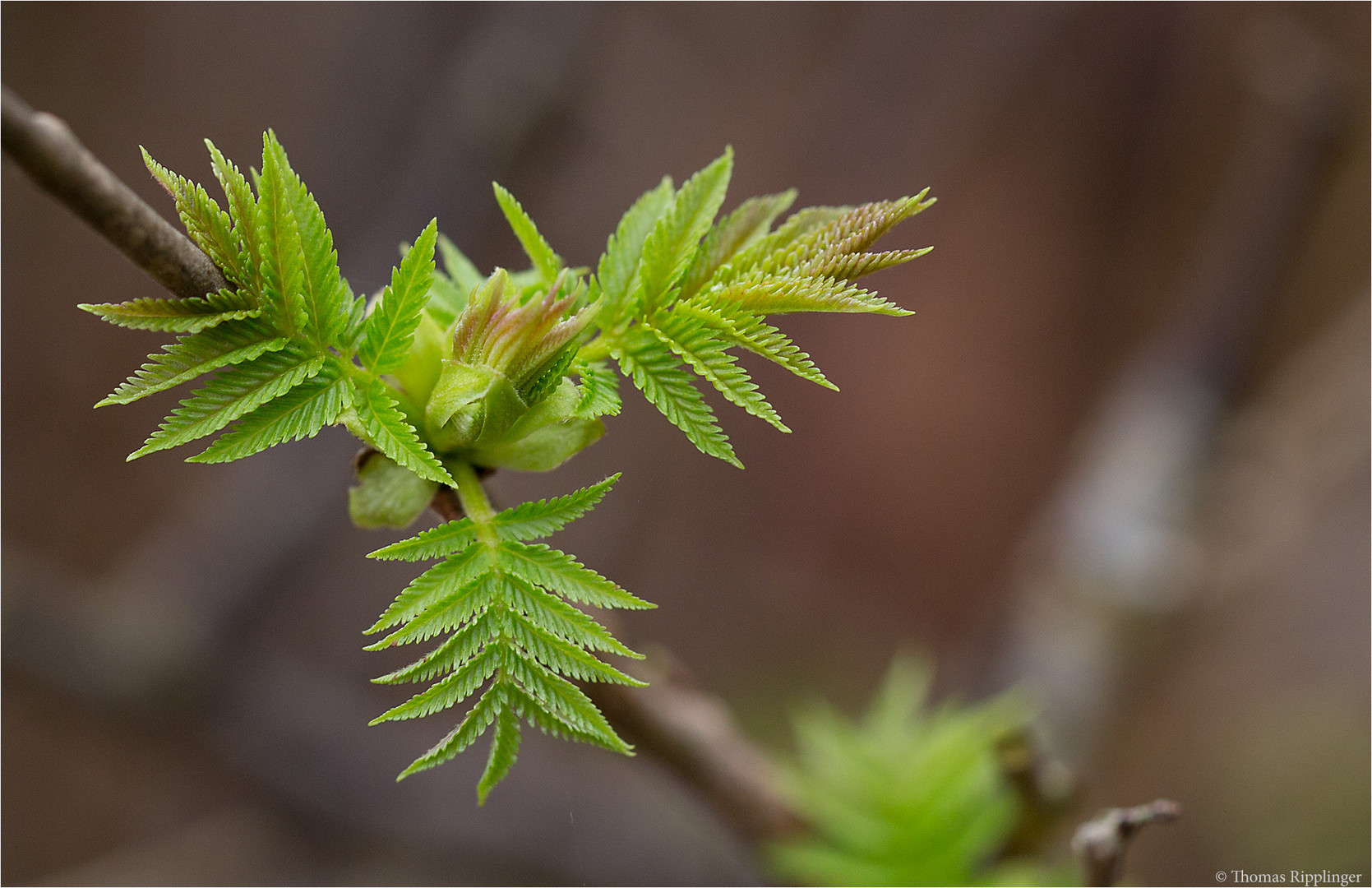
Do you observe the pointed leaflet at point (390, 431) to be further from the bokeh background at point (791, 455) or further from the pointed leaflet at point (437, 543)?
the bokeh background at point (791, 455)

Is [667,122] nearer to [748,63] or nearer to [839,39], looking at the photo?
[748,63]

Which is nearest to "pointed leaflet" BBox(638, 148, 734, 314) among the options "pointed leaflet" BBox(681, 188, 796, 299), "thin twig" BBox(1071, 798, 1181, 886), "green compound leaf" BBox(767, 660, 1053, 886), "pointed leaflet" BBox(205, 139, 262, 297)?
"pointed leaflet" BBox(681, 188, 796, 299)

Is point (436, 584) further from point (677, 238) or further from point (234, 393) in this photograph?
point (677, 238)

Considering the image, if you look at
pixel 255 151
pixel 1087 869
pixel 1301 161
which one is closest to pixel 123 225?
pixel 1087 869

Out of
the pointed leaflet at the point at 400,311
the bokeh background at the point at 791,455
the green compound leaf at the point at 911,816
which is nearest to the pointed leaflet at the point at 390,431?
the pointed leaflet at the point at 400,311

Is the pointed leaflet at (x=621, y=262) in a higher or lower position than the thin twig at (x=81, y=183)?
higher

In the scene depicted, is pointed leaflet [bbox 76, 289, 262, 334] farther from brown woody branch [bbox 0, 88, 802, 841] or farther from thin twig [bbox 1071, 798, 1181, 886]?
thin twig [bbox 1071, 798, 1181, 886]
